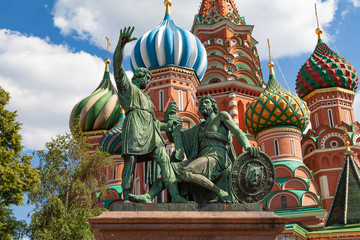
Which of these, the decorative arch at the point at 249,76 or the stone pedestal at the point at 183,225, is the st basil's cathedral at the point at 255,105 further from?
the stone pedestal at the point at 183,225

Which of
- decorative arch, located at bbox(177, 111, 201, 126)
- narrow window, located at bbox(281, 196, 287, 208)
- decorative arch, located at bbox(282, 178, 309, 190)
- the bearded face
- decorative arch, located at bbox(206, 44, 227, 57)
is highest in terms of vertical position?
decorative arch, located at bbox(206, 44, 227, 57)

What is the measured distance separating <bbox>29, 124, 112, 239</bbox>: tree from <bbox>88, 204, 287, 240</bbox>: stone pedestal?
922 centimetres

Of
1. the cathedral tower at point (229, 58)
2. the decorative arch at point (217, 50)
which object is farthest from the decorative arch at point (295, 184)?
the decorative arch at point (217, 50)

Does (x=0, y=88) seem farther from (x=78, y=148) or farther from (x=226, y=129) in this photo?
(x=226, y=129)

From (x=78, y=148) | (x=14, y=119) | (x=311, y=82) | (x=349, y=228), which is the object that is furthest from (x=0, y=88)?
(x=311, y=82)

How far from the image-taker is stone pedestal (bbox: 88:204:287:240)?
5406mm

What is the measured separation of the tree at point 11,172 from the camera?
12570 millimetres

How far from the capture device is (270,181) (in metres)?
5.96

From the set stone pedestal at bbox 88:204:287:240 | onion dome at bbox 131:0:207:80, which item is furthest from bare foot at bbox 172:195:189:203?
onion dome at bbox 131:0:207:80

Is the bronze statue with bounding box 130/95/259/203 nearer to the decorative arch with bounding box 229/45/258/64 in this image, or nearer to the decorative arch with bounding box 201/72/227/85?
the decorative arch with bounding box 201/72/227/85

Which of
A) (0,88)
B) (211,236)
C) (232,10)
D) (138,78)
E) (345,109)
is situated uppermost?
(232,10)

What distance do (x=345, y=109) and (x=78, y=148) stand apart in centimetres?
1729

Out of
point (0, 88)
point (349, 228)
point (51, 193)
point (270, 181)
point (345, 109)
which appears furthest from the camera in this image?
point (345, 109)

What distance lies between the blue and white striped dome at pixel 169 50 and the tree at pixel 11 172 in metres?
→ 9.32
